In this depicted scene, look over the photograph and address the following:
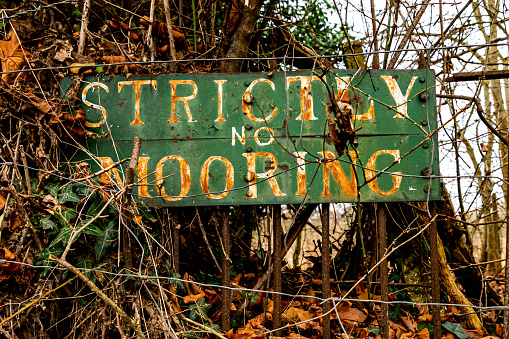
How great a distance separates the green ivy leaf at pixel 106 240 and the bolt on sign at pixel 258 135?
245mm

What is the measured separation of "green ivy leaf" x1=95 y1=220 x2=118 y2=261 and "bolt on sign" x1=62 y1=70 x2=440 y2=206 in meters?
0.24

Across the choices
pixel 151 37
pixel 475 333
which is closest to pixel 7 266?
pixel 151 37

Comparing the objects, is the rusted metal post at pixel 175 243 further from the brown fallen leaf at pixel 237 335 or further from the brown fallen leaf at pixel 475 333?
the brown fallen leaf at pixel 475 333

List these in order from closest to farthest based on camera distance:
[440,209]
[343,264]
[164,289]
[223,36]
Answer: [164,289], [223,36], [440,209], [343,264]

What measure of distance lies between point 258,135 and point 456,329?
Result: 169 centimetres

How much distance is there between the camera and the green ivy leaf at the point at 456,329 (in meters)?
2.32

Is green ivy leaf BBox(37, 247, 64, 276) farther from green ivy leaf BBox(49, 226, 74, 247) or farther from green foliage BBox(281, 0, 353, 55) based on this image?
green foliage BBox(281, 0, 353, 55)

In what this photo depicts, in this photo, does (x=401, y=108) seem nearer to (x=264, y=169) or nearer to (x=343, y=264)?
(x=264, y=169)

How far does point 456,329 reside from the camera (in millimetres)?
2365

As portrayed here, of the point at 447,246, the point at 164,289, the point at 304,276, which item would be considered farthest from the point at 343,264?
the point at 164,289

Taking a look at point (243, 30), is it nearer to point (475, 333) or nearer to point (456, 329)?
point (456, 329)

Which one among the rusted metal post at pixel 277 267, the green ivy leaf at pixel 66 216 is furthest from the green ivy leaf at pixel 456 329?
the green ivy leaf at pixel 66 216

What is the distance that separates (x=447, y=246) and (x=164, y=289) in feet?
7.13

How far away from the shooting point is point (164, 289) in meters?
2.01
